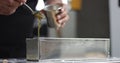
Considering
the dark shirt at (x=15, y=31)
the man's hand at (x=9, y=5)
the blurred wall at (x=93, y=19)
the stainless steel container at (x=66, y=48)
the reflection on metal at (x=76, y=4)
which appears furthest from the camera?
the reflection on metal at (x=76, y=4)

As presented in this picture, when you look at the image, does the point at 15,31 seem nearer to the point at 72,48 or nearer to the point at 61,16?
the point at 61,16

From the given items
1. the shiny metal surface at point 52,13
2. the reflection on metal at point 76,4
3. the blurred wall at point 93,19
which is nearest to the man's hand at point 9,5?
the shiny metal surface at point 52,13

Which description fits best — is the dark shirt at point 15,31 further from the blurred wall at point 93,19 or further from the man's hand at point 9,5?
the blurred wall at point 93,19

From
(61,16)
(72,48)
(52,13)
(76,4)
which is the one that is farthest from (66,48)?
(76,4)

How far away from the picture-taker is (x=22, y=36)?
58.3 inches

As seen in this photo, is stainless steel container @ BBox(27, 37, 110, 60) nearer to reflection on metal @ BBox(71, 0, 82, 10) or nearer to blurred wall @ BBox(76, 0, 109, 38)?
blurred wall @ BBox(76, 0, 109, 38)

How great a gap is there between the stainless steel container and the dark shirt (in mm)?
367

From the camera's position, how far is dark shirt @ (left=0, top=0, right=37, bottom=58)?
1446mm

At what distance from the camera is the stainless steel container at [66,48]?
3.49 feet

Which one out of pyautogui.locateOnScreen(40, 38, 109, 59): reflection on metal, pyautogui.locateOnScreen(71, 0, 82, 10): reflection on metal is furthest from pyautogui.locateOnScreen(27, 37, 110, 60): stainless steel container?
pyautogui.locateOnScreen(71, 0, 82, 10): reflection on metal

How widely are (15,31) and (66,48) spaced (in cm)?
42

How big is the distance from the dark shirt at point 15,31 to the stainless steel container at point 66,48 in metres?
0.37

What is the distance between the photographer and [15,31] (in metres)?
1.47

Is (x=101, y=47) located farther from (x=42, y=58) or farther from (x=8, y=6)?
(x=8, y=6)
